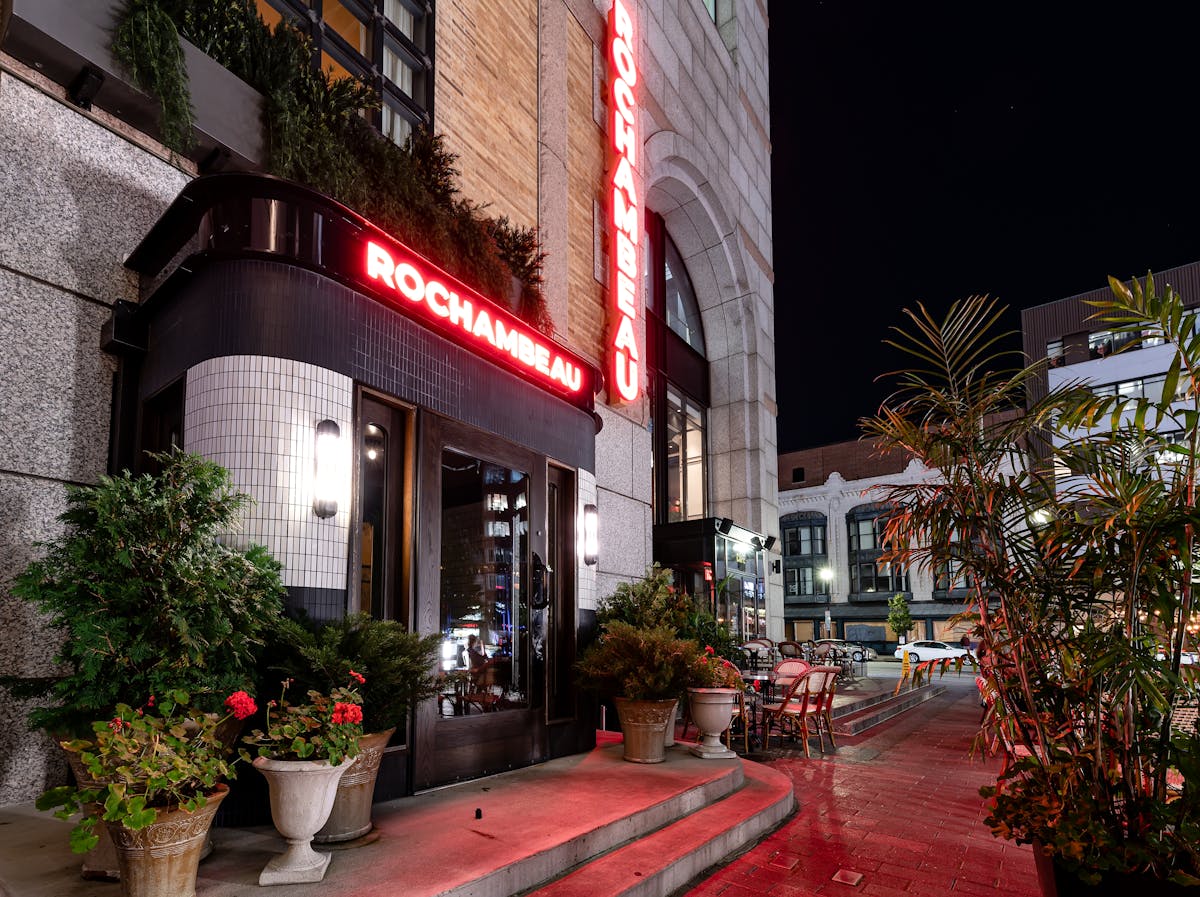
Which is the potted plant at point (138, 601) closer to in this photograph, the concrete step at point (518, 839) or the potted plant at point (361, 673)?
the potted plant at point (361, 673)

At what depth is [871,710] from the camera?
13680mm

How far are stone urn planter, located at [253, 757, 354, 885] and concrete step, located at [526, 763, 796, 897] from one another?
1.14 meters

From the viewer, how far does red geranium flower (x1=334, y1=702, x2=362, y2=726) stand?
12.3ft

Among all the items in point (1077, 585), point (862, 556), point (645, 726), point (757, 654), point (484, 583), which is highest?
point (1077, 585)

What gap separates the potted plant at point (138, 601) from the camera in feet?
11.4

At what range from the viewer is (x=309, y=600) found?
4680mm

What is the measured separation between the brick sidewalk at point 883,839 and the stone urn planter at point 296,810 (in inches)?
88.4

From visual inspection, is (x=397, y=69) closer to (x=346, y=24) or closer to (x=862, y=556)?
(x=346, y=24)

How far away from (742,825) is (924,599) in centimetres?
4367

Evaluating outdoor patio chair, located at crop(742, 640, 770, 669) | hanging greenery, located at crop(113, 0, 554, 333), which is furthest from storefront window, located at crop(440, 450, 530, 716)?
outdoor patio chair, located at crop(742, 640, 770, 669)

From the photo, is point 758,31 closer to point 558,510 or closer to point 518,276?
point 518,276

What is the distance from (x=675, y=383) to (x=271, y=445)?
43.2ft

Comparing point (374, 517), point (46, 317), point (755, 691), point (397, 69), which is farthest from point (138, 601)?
point (755, 691)

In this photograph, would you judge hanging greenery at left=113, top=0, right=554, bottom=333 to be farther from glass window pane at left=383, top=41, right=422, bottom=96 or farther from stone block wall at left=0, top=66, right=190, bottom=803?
glass window pane at left=383, top=41, right=422, bottom=96
